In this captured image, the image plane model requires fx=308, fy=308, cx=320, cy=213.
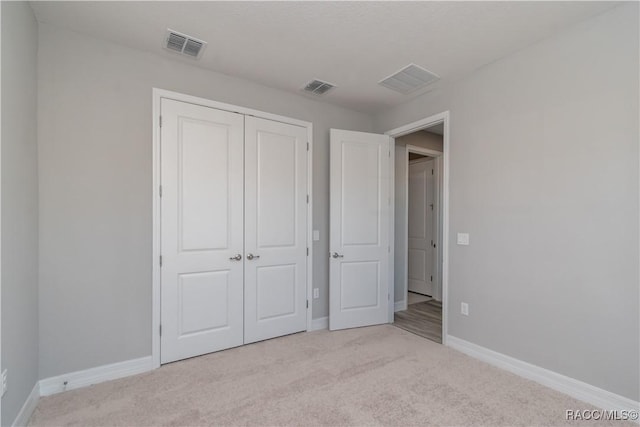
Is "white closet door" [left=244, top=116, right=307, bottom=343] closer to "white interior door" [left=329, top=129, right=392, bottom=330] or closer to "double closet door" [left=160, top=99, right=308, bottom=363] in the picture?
"double closet door" [left=160, top=99, right=308, bottom=363]

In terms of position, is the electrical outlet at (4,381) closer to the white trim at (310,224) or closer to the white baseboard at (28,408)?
the white baseboard at (28,408)

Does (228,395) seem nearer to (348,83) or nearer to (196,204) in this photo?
(196,204)

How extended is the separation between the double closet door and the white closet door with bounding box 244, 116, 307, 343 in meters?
0.01

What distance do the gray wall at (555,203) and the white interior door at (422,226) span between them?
2194mm

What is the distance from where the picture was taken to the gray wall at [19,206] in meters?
1.67

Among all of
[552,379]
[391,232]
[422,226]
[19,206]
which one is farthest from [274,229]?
[422,226]

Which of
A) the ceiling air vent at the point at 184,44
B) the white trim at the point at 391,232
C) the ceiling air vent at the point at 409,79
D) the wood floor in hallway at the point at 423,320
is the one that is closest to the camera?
the ceiling air vent at the point at 184,44

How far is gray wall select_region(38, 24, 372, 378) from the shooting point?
7.36 ft

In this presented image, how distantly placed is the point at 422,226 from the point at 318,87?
126 inches

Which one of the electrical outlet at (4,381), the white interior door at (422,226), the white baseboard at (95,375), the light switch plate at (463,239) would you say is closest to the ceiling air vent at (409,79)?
the light switch plate at (463,239)

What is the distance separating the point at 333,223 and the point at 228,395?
1974 millimetres

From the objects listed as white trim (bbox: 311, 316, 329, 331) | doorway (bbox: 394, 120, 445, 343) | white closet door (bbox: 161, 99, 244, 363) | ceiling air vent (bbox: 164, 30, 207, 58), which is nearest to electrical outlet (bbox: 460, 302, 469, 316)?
doorway (bbox: 394, 120, 445, 343)

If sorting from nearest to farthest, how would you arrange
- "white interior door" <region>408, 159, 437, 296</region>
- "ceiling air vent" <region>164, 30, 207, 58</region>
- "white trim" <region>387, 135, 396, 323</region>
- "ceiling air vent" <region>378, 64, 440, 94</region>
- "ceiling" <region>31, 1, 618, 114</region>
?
1. "ceiling" <region>31, 1, 618, 114</region>
2. "ceiling air vent" <region>164, 30, 207, 58</region>
3. "ceiling air vent" <region>378, 64, 440, 94</region>
4. "white trim" <region>387, 135, 396, 323</region>
5. "white interior door" <region>408, 159, 437, 296</region>

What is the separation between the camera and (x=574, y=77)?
7.38 feet
